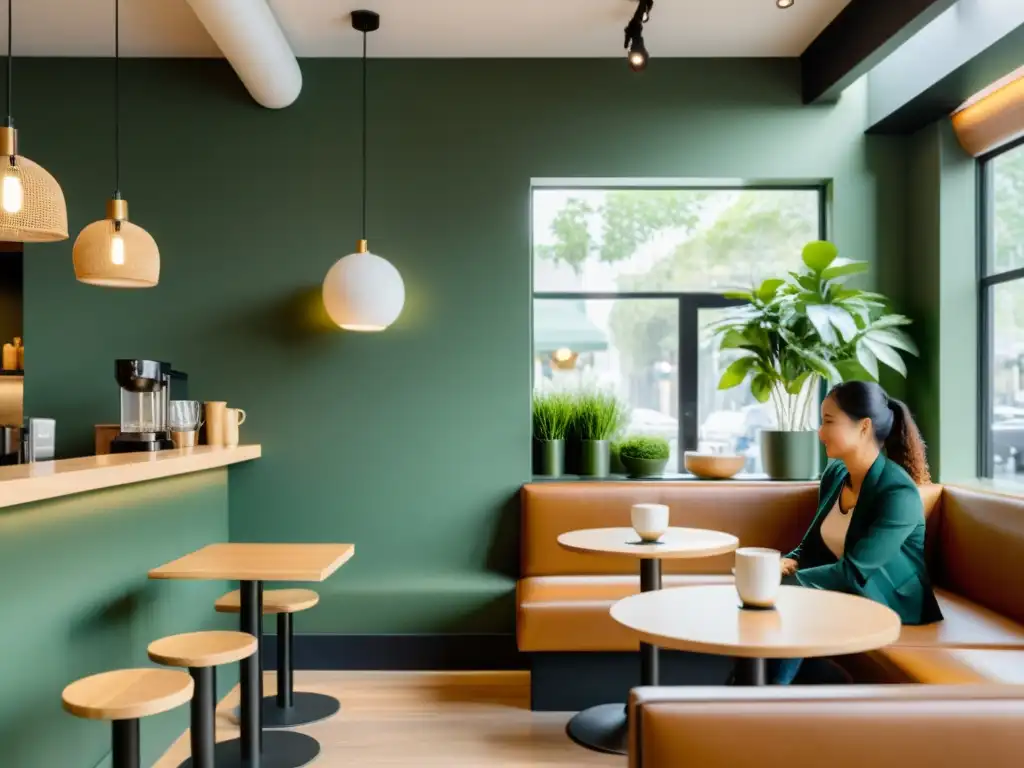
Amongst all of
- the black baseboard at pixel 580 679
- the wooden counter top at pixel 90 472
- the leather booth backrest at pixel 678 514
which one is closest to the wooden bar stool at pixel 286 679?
the wooden counter top at pixel 90 472

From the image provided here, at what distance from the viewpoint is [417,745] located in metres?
3.31

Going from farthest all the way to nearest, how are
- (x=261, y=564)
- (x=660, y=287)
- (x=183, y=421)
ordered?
(x=660, y=287) < (x=183, y=421) < (x=261, y=564)

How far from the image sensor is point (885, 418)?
3062 millimetres

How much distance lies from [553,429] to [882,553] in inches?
76.6

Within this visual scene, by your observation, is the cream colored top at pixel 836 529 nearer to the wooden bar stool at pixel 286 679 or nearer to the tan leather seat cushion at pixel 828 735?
the tan leather seat cushion at pixel 828 735

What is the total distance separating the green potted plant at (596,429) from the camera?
4.39 meters

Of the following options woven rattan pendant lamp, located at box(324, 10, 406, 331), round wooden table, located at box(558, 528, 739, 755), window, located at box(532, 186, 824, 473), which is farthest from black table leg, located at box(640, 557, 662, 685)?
woven rattan pendant lamp, located at box(324, 10, 406, 331)

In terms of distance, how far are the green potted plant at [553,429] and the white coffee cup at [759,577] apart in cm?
238

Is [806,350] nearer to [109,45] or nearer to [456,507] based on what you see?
[456,507]

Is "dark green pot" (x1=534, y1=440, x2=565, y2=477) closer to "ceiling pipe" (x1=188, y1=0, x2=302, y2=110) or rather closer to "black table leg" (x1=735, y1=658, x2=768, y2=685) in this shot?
"ceiling pipe" (x1=188, y1=0, x2=302, y2=110)

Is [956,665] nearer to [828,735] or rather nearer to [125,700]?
[828,735]

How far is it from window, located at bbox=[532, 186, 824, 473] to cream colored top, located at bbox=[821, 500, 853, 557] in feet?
4.72

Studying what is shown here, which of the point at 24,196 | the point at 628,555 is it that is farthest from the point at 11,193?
the point at 628,555

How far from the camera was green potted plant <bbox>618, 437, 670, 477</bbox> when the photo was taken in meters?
4.35
